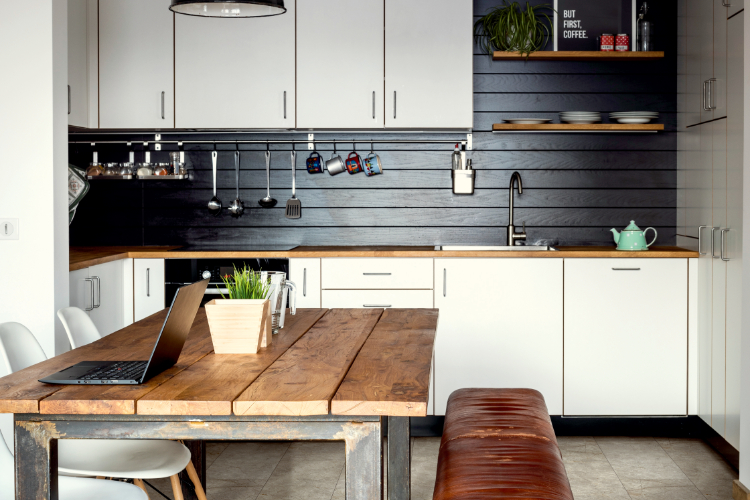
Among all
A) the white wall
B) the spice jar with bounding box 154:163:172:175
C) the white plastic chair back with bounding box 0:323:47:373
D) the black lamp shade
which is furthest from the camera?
the spice jar with bounding box 154:163:172:175

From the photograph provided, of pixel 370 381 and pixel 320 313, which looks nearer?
pixel 370 381

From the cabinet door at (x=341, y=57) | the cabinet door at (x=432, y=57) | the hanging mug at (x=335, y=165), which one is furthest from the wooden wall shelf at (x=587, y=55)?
the hanging mug at (x=335, y=165)

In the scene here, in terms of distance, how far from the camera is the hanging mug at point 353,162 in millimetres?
4281

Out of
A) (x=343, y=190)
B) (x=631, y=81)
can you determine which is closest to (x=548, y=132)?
(x=631, y=81)

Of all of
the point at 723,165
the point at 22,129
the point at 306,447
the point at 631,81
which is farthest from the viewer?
the point at 631,81

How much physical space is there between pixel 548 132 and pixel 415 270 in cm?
123

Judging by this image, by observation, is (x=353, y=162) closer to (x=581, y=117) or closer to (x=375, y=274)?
(x=375, y=274)

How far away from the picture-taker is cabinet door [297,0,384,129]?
394cm

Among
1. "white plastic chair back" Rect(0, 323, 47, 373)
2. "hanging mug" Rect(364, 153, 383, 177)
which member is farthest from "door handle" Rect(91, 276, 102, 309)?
"hanging mug" Rect(364, 153, 383, 177)

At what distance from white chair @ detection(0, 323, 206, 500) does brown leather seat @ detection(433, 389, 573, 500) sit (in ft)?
2.35

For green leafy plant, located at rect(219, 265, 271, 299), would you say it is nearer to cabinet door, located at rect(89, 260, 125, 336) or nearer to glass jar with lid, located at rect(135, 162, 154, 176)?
cabinet door, located at rect(89, 260, 125, 336)

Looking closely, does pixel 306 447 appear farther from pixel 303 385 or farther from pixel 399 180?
pixel 303 385

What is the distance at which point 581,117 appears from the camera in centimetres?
405

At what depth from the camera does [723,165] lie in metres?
3.34
